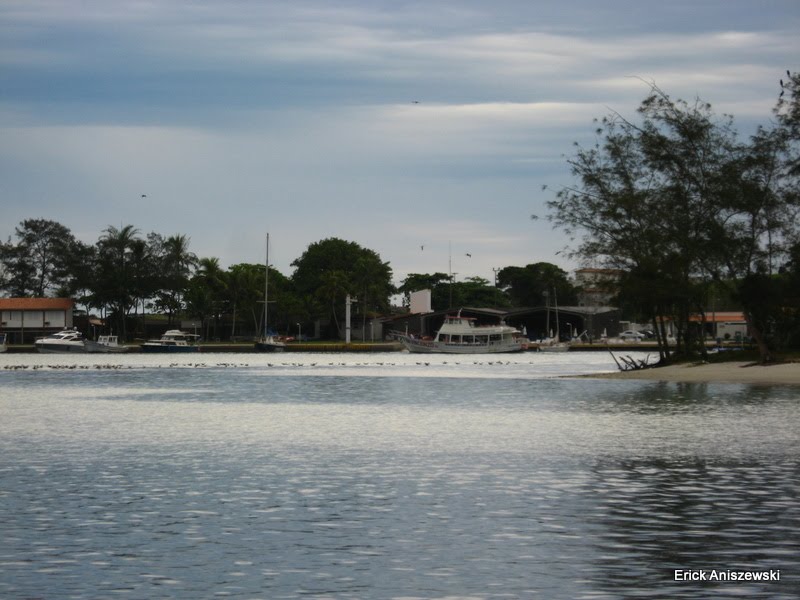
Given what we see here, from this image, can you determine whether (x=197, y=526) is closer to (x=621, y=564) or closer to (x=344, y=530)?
(x=344, y=530)

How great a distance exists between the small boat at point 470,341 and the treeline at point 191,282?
24774mm

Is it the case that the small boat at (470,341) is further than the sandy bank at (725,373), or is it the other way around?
the small boat at (470,341)

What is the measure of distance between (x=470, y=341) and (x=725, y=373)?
8438 centimetres

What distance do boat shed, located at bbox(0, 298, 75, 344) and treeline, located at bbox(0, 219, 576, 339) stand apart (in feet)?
13.1

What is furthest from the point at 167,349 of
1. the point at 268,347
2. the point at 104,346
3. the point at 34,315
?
the point at 34,315

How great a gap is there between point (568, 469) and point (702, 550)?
29.5ft

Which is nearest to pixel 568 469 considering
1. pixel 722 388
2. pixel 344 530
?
pixel 344 530

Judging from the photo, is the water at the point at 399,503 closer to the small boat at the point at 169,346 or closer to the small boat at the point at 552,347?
the small boat at the point at 169,346

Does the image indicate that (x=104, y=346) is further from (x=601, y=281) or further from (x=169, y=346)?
(x=601, y=281)

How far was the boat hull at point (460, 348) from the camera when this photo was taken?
143750 millimetres

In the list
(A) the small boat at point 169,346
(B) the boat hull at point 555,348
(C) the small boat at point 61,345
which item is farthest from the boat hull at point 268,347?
(B) the boat hull at point 555,348

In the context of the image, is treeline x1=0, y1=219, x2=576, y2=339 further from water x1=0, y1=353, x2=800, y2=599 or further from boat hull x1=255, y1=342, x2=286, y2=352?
water x1=0, y1=353, x2=800, y2=599

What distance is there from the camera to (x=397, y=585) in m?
12.8

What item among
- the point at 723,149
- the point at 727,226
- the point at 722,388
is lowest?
the point at 722,388
